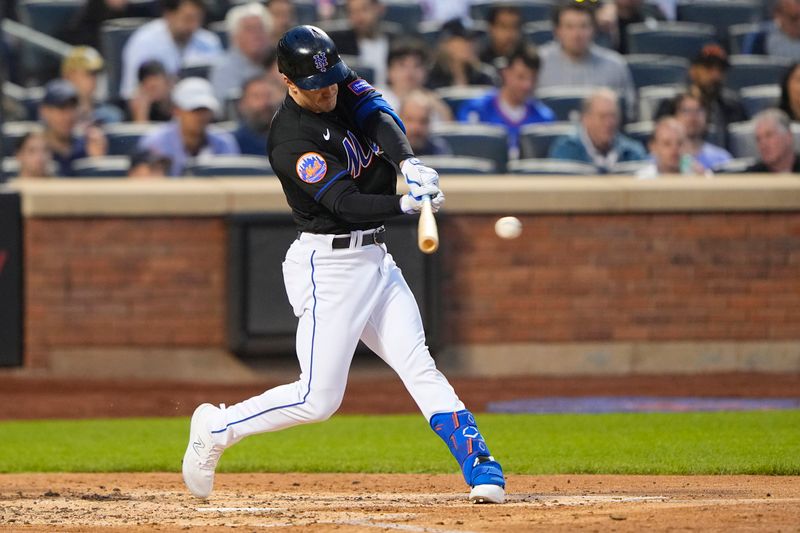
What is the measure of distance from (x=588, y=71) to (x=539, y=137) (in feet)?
2.88

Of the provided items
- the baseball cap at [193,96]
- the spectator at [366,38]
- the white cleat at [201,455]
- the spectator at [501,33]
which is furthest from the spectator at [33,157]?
the white cleat at [201,455]

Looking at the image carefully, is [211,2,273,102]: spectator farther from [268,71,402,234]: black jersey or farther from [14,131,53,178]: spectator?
[268,71,402,234]: black jersey

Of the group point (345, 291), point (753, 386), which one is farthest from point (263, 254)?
point (345, 291)

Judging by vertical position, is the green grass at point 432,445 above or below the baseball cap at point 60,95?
below

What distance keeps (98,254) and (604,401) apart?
4.44 meters

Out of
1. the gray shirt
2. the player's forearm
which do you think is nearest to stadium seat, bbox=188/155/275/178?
the gray shirt

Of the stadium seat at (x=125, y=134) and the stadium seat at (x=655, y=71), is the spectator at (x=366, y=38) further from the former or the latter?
the stadium seat at (x=655, y=71)

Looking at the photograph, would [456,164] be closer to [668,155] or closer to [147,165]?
[668,155]

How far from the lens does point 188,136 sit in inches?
467

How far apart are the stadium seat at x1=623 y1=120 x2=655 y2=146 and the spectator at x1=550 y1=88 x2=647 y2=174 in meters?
0.13

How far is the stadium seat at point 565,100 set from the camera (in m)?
12.1

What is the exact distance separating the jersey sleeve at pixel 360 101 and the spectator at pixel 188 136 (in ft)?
21.1

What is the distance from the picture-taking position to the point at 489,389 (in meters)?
11.0

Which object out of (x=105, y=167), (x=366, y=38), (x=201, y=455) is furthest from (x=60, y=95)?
(x=201, y=455)
